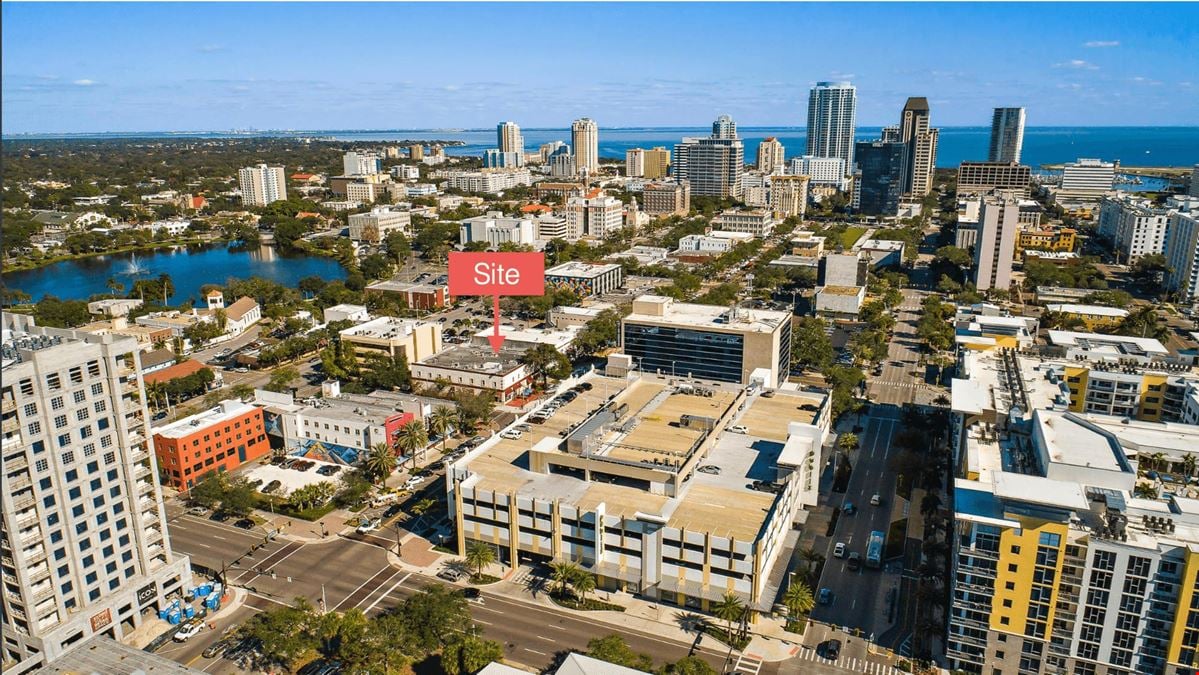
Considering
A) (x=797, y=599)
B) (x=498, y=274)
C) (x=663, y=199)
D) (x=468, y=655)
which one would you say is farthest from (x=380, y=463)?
(x=663, y=199)

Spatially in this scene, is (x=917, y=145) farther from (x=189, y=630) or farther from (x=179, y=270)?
(x=189, y=630)

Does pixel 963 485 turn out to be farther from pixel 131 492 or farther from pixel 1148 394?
pixel 131 492

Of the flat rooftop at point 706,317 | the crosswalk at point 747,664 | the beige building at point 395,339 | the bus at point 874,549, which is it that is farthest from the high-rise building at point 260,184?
the crosswalk at point 747,664

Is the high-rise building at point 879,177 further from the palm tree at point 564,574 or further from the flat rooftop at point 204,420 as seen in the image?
the palm tree at point 564,574

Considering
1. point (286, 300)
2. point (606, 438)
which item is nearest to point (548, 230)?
point (286, 300)

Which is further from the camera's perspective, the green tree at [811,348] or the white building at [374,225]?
the white building at [374,225]

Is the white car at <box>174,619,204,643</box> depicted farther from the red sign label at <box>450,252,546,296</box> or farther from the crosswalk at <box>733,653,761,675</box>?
the red sign label at <box>450,252,546,296</box>

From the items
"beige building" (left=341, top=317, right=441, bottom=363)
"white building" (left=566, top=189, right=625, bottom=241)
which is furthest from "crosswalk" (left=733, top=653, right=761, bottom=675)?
"white building" (left=566, top=189, right=625, bottom=241)
